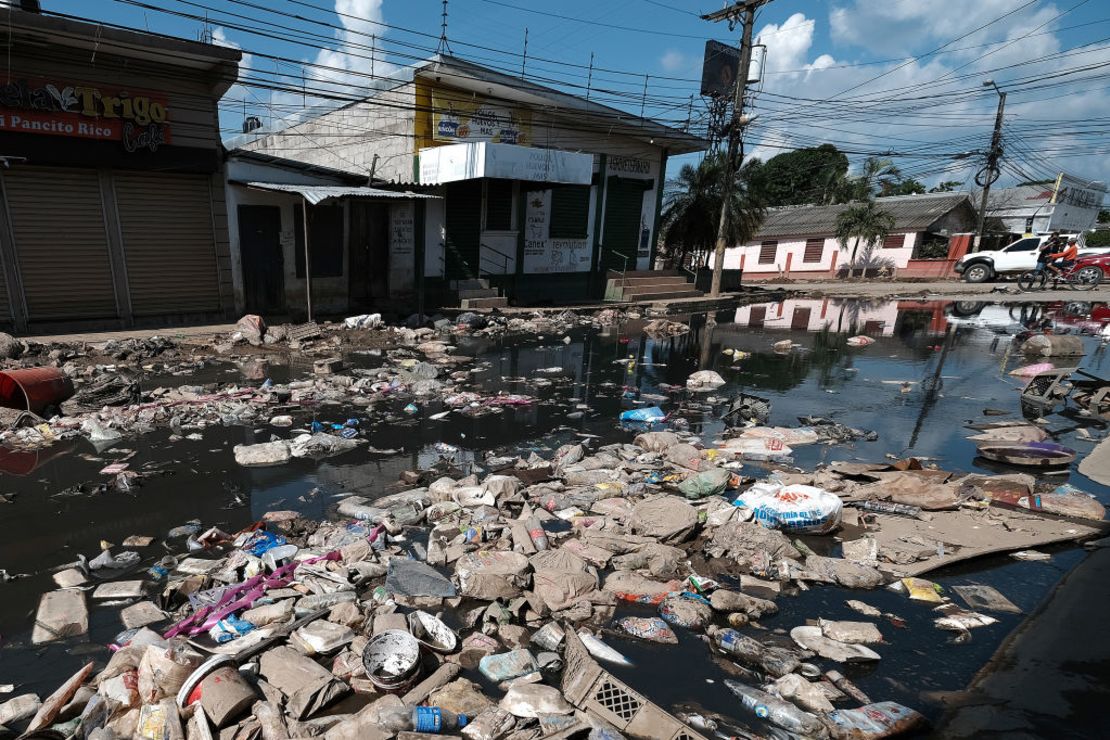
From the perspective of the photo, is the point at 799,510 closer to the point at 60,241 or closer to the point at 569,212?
the point at 60,241

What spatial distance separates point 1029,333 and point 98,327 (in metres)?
19.8

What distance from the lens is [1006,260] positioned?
78.4 ft

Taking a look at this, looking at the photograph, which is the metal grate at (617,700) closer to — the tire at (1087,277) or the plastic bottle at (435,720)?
the plastic bottle at (435,720)

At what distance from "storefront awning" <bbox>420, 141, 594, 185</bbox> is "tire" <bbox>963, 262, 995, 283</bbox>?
20.2 metres

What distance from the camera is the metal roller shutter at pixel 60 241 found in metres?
10.1

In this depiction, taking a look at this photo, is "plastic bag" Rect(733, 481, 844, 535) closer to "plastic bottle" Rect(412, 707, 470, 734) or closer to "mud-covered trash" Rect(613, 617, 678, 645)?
"mud-covered trash" Rect(613, 617, 678, 645)

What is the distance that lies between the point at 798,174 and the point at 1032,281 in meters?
33.0

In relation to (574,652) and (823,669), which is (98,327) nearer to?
(574,652)

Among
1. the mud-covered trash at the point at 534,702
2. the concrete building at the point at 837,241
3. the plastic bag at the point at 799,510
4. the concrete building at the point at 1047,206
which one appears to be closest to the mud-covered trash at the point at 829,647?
the plastic bag at the point at 799,510

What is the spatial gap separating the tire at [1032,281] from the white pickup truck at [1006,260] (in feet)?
4.89

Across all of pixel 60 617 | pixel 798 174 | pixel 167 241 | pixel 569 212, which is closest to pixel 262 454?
pixel 60 617

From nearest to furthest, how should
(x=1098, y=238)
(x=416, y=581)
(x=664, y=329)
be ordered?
(x=416, y=581), (x=664, y=329), (x=1098, y=238)

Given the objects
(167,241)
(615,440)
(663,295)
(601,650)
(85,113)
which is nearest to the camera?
(601,650)

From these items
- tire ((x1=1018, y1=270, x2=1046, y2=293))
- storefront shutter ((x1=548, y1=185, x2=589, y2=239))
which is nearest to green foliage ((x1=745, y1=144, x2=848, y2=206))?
tire ((x1=1018, y1=270, x2=1046, y2=293))
